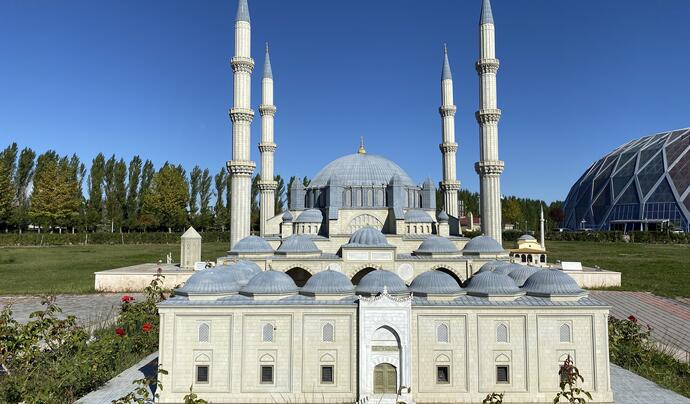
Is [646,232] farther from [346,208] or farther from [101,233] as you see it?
[101,233]

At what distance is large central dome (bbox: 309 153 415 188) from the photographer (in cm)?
2956

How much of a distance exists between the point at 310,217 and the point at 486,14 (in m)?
15.2

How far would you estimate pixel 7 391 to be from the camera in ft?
31.9

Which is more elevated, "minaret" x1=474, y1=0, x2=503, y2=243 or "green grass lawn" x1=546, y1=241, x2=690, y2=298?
"minaret" x1=474, y1=0, x2=503, y2=243

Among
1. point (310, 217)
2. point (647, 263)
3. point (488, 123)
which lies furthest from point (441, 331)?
point (647, 263)

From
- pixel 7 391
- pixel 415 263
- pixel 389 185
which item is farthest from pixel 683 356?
pixel 7 391

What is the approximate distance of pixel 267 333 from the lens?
36.7 feet

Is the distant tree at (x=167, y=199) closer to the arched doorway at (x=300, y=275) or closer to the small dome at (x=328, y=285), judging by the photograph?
the arched doorway at (x=300, y=275)

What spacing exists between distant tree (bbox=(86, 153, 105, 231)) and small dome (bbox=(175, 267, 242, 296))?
51715 millimetres

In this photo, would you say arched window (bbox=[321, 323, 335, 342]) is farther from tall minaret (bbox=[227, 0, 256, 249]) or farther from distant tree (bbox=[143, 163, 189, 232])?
distant tree (bbox=[143, 163, 189, 232])

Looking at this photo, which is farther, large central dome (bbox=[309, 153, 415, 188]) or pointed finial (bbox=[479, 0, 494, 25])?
large central dome (bbox=[309, 153, 415, 188])

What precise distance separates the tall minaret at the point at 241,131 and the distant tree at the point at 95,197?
41066mm

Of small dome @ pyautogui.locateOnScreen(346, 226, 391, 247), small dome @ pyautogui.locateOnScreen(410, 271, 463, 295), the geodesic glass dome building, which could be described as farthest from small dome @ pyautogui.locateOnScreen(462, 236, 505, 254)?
the geodesic glass dome building

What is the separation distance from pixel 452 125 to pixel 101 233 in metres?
46.3
